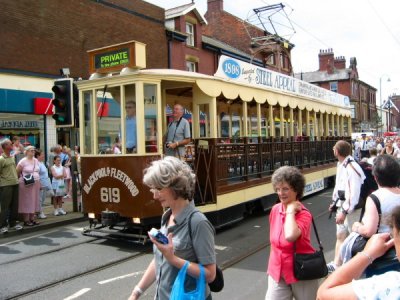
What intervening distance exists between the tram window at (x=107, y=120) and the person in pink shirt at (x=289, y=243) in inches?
185

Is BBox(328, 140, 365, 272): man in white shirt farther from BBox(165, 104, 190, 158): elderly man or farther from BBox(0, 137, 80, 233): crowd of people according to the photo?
→ BBox(0, 137, 80, 233): crowd of people

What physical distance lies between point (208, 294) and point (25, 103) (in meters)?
14.3

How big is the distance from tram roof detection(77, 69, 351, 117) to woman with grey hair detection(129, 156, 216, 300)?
197 inches

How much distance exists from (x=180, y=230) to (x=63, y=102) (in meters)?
7.98

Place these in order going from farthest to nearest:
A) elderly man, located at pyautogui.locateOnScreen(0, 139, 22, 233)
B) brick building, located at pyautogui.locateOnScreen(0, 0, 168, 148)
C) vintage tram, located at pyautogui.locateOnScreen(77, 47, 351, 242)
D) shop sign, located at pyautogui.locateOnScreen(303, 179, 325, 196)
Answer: brick building, located at pyautogui.locateOnScreen(0, 0, 168, 148) < shop sign, located at pyautogui.locateOnScreen(303, 179, 325, 196) < elderly man, located at pyautogui.locateOnScreen(0, 139, 22, 233) < vintage tram, located at pyautogui.locateOnScreen(77, 47, 351, 242)

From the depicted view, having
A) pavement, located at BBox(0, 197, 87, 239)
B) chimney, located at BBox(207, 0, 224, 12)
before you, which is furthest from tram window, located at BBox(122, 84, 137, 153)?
chimney, located at BBox(207, 0, 224, 12)

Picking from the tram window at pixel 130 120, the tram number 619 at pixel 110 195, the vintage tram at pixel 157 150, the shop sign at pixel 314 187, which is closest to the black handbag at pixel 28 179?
the vintage tram at pixel 157 150

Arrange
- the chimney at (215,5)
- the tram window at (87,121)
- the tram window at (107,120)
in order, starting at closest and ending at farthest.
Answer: the tram window at (107,120) < the tram window at (87,121) < the chimney at (215,5)

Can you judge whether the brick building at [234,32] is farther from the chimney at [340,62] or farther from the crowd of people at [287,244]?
the crowd of people at [287,244]

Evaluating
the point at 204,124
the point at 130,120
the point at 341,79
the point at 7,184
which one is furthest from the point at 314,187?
the point at 341,79

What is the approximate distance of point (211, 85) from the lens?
27.2 ft

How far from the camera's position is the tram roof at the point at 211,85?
7421 millimetres

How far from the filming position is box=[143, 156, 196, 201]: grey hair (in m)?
2.50

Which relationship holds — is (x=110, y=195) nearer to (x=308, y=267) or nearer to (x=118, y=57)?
(x=118, y=57)
